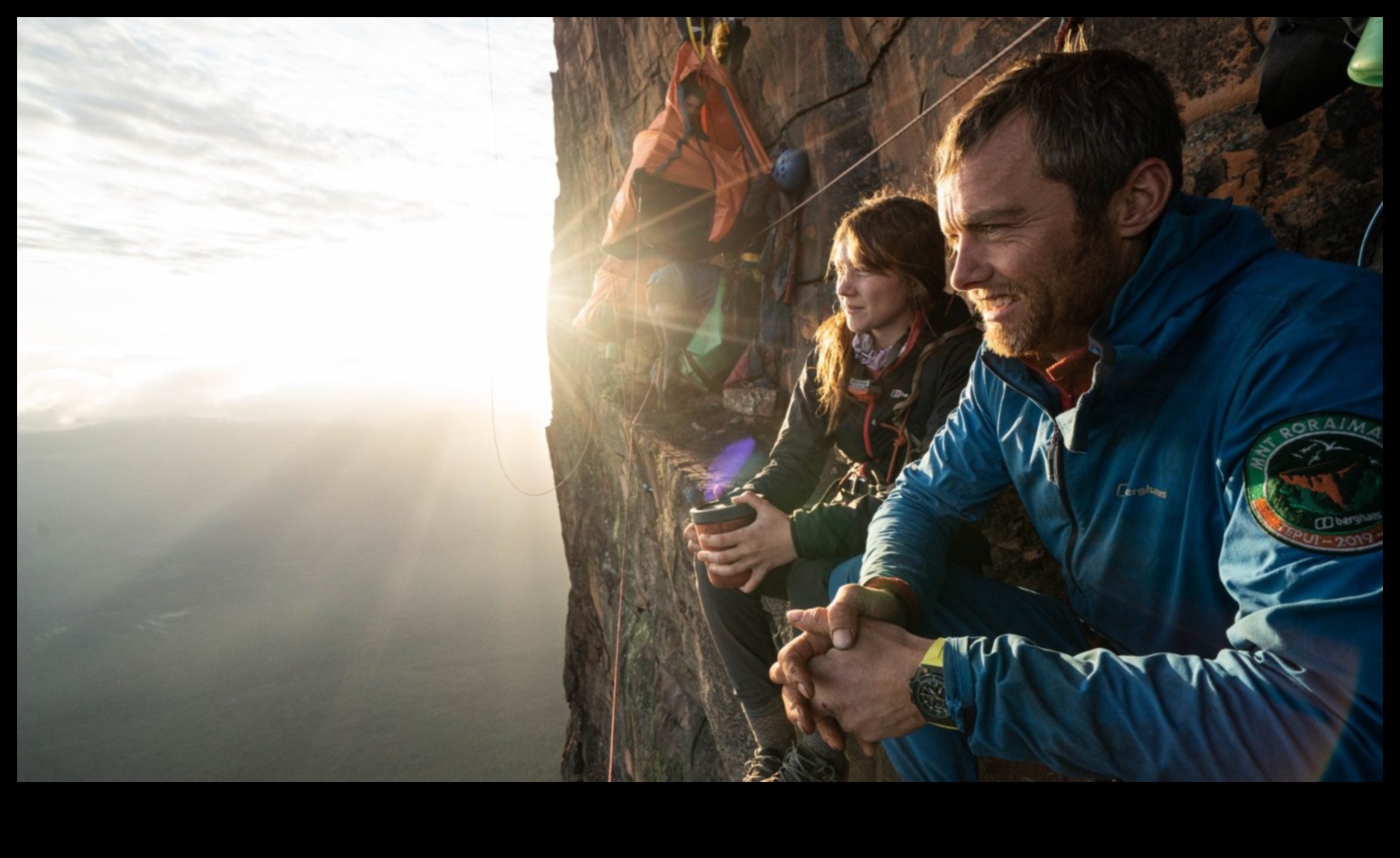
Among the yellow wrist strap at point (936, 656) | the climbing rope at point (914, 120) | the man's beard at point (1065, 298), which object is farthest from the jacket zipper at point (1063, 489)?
the climbing rope at point (914, 120)

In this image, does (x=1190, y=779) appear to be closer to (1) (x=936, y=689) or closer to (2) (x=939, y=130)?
(1) (x=936, y=689)

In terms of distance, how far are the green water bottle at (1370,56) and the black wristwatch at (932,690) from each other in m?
1.80

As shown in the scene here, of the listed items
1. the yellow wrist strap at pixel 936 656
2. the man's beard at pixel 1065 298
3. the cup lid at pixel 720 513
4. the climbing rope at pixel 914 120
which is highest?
the climbing rope at pixel 914 120

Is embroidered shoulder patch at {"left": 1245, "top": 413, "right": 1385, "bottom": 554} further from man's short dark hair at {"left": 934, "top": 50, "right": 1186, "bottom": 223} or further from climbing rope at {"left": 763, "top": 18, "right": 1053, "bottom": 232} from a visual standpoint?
climbing rope at {"left": 763, "top": 18, "right": 1053, "bottom": 232}

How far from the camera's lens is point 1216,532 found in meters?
A: 1.50

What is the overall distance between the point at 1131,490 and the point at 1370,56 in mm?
1217

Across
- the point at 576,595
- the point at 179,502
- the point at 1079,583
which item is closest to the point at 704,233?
the point at 1079,583

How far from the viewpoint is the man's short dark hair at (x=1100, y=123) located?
5.49 feet

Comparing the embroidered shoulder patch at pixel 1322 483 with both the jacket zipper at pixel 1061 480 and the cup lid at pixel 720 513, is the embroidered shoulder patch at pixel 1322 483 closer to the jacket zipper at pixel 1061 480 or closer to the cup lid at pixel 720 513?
the jacket zipper at pixel 1061 480

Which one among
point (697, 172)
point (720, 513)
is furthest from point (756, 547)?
point (697, 172)

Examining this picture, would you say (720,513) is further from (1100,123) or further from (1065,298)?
(1100,123)

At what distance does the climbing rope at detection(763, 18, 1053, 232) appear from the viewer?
337 centimetres

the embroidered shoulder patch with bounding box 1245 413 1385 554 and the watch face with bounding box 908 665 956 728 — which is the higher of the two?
the embroidered shoulder patch with bounding box 1245 413 1385 554

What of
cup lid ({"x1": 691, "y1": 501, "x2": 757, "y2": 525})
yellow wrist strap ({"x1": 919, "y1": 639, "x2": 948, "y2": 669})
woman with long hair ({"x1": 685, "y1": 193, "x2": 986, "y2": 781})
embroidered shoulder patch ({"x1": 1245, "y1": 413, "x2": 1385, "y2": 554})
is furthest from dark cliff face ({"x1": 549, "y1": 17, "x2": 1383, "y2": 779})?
embroidered shoulder patch ({"x1": 1245, "y1": 413, "x2": 1385, "y2": 554})
